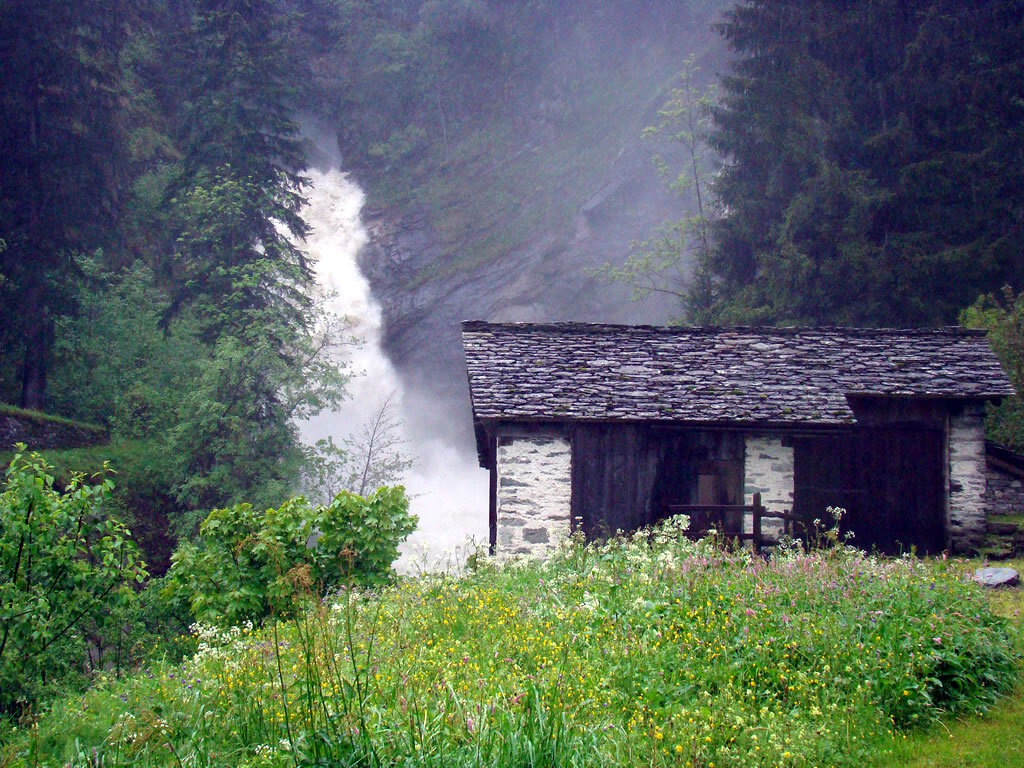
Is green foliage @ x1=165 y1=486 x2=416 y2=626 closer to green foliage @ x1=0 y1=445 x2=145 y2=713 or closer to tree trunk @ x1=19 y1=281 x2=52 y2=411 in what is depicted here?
green foliage @ x1=0 y1=445 x2=145 y2=713

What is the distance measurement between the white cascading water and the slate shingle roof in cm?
1452

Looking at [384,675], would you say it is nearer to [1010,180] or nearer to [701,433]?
[701,433]

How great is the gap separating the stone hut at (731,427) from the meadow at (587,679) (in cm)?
460

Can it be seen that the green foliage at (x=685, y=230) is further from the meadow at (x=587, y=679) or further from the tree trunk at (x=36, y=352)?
the meadow at (x=587, y=679)

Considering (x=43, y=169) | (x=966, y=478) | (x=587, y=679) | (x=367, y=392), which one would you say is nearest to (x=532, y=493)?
(x=587, y=679)

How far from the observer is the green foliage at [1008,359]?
60.1ft

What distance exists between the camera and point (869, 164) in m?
24.8

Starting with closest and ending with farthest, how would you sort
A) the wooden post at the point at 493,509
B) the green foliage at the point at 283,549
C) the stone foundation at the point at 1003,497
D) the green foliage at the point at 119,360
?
the green foliage at the point at 283,549, the wooden post at the point at 493,509, the stone foundation at the point at 1003,497, the green foliage at the point at 119,360

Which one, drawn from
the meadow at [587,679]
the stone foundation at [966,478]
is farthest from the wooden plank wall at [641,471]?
the meadow at [587,679]

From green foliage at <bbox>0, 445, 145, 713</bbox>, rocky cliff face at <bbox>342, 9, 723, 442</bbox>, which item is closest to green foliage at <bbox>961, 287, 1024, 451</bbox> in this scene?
green foliage at <bbox>0, 445, 145, 713</bbox>

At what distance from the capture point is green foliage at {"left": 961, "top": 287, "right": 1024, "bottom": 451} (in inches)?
721

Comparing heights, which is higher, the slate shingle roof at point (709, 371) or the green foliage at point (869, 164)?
the green foliage at point (869, 164)

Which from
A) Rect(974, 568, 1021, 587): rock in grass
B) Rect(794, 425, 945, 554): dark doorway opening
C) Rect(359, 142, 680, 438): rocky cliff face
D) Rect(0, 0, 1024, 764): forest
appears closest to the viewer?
Rect(974, 568, 1021, 587): rock in grass

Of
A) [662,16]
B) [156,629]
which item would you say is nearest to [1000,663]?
[156,629]
